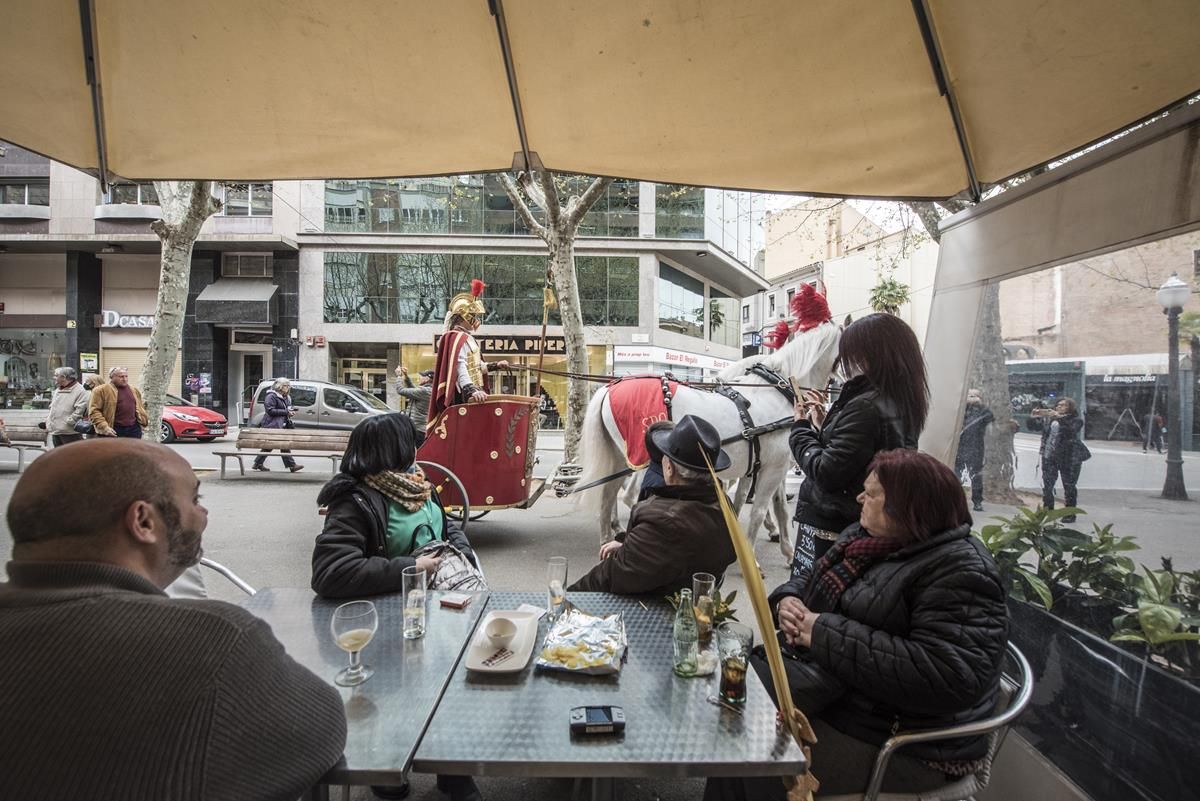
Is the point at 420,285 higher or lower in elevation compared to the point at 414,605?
higher

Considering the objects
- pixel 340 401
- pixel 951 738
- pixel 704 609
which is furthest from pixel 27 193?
pixel 951 738

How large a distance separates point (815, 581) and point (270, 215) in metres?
26.2

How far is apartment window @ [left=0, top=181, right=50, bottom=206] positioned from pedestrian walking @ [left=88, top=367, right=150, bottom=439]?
22912mm

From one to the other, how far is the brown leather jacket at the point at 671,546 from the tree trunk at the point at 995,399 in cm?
158

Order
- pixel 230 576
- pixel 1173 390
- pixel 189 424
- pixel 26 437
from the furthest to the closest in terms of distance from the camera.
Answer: pixel 189 424 < pixel 26 437 < pixel 230 576 < pixel 1173 390

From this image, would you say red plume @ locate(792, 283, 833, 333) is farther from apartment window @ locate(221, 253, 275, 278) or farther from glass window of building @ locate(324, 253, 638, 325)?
apartment window @ locate(221, 253, 275, 278)

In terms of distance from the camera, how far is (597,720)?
1498 millimetres

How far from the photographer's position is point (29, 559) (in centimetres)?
120

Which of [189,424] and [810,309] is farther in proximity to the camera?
[189,424]

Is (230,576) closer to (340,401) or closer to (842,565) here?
(842,565)

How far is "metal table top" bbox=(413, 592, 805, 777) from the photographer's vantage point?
1.39 meters

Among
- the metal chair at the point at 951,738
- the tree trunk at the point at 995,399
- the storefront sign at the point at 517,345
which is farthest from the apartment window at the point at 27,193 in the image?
the metal chair at the point at 951,738

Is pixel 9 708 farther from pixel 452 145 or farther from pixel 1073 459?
pixel 1073 459

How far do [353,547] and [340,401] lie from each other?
1377 centimetres
